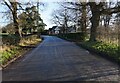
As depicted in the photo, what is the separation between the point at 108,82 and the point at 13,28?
33349mm

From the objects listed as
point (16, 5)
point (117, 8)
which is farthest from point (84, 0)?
point (16, 5)

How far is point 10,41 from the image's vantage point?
102 ft

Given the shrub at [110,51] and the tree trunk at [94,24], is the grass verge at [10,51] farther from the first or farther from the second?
the tree trunk at [94,24]

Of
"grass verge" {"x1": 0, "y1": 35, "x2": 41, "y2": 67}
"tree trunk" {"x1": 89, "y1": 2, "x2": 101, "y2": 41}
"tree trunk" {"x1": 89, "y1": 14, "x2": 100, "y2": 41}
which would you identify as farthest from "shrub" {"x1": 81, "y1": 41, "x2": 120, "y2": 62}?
"tree trunk" {"x1": 89, "y1": 14, "x2": 100, "y2": 41}

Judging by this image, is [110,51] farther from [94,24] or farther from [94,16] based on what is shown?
[94,24]

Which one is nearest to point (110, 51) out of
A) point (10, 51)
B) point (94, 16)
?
point (10, 51)

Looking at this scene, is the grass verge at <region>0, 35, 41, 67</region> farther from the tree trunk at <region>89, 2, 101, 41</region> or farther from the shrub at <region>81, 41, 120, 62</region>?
the tree trunk at <region>89, 2, 101, 41</region>

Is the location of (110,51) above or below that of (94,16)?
below

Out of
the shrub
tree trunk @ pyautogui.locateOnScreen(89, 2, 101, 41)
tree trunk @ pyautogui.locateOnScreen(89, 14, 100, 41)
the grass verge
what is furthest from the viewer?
tree trunk @ pyautogui.locateOnScreen(89, 14, 100, 41)

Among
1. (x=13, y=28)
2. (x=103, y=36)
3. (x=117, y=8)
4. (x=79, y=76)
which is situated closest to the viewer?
(x=79, y=76)

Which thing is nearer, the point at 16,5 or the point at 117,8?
the point at 117,8

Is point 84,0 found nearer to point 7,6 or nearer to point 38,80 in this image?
point 7,6

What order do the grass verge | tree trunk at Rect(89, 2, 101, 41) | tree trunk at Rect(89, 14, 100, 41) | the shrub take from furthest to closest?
1. tree trunk at Rect(89, 14, 100, 41)
2. tree trunk at Rect(89, 2, 101, 41)
3. the grass verge
4. the shrub

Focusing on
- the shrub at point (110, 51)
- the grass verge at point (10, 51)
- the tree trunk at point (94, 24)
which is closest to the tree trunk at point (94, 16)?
the tree trunk at point (94, 24)
